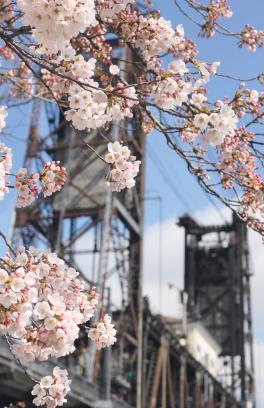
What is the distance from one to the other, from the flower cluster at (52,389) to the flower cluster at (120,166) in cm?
136

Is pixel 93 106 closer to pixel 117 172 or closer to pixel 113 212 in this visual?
pixel 117 172

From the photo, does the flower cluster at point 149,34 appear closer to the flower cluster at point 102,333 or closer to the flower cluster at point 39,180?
the flower cluster at point 39,180

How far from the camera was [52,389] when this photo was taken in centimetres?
491

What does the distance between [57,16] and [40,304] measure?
5.16 feet

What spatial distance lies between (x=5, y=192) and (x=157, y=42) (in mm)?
2221

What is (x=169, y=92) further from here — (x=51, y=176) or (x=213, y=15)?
(x=213, y=15)

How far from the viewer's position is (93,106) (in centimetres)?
467

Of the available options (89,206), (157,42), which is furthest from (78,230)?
(157,42)

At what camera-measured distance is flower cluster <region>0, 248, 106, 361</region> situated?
4.02m

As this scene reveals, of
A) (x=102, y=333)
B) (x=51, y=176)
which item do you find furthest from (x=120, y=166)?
(x=102, y=333)

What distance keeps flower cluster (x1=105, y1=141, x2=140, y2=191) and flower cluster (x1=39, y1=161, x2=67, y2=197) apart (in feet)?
1.12

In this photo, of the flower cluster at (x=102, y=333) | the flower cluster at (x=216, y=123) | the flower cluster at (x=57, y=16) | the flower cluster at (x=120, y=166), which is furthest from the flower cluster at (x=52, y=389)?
the flower cluster at (x=57, y=16)

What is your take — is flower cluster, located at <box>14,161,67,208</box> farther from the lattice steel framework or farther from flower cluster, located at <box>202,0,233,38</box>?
the lattice steel framework

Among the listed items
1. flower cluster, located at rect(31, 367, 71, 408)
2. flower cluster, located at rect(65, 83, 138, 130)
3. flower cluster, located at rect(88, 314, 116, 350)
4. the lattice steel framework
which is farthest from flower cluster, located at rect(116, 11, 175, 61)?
the lattice steel framework
